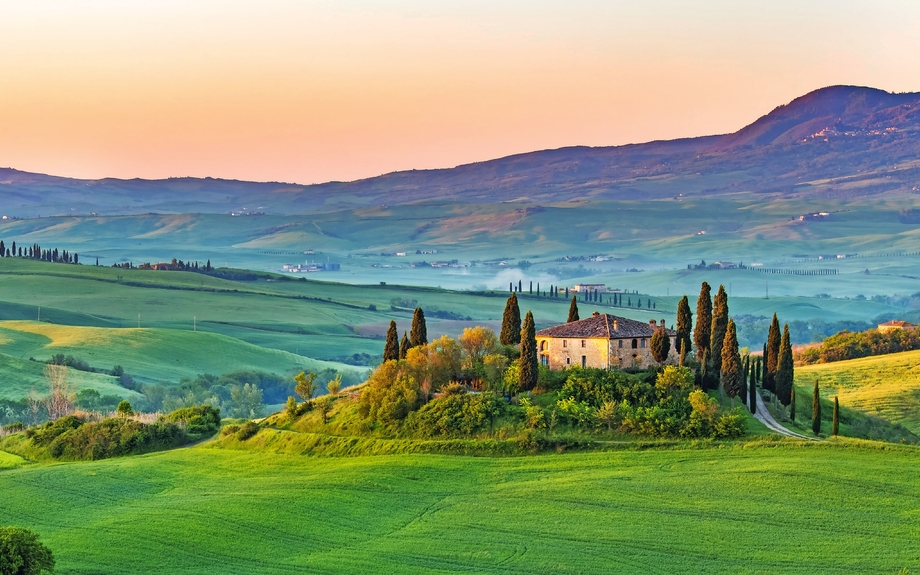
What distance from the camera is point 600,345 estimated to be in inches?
3425

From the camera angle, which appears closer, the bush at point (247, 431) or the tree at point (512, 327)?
the bush at point (247, 431)

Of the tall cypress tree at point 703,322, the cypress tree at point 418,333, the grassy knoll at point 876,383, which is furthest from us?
the grassy knoll at point 876,383

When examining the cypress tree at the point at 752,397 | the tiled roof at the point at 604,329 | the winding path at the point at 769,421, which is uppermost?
the tiled roof at the point at 604,329

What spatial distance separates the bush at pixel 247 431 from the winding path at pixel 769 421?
34.3 metres

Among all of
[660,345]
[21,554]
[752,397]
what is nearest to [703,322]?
[660,345]

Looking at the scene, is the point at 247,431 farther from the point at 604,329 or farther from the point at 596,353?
the point at 604,329

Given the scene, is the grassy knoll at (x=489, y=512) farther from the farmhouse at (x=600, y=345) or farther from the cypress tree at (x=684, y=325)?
the cypress tree at (x=684, y=325)

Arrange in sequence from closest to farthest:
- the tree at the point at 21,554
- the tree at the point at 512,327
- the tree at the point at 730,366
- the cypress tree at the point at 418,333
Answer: the tree at the point at 21,554, the tree at the point at 730,366, the cypress tree at the point at 418,333, the tree at the point at 512,327

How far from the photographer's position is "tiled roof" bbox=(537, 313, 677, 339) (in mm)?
87500

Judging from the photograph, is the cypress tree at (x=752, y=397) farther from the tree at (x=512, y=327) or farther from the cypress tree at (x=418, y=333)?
the cypress tree at (x=418, y=333)

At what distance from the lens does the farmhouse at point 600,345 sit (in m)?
86.9

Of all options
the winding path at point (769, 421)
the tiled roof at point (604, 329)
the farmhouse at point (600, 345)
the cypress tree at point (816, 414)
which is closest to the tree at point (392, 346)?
the tiled roof at point (604, 329)

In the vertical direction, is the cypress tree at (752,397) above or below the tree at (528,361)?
below

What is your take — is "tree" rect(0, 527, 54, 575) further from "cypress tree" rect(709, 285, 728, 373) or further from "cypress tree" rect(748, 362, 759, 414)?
"cypress tree" rect(709, 285, 728, 373)
